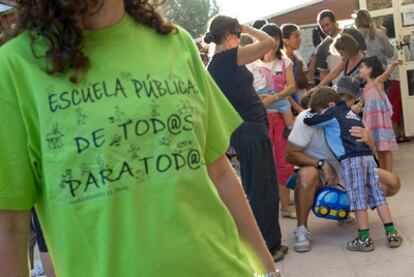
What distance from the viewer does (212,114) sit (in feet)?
5.00

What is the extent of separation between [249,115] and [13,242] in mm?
3254

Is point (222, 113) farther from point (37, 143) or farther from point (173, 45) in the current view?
point (37, 143)

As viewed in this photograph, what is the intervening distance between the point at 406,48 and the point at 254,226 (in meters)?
7.00

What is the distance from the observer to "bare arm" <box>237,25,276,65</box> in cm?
433

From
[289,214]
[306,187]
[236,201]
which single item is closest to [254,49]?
[306,187]

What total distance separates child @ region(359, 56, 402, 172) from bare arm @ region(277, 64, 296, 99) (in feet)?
2.34

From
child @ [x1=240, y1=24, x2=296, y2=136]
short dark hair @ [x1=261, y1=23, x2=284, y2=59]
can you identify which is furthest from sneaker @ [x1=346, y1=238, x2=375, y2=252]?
short dark hair @ [x1=261, y1=23, x2=284, y2=59]

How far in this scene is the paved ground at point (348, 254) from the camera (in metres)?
4.19

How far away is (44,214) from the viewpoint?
4.35ft

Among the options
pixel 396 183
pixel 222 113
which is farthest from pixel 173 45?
pixel 396 183

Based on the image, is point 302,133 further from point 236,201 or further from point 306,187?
point 236,201

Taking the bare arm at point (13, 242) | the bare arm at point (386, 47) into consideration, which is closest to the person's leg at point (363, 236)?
the bare arm at point (386, 47)

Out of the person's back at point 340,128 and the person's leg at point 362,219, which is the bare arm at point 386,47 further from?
the person's leg at point 362,219

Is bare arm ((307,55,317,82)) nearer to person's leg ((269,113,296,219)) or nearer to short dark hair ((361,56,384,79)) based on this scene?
short dark hair ((361,56,384,79))
